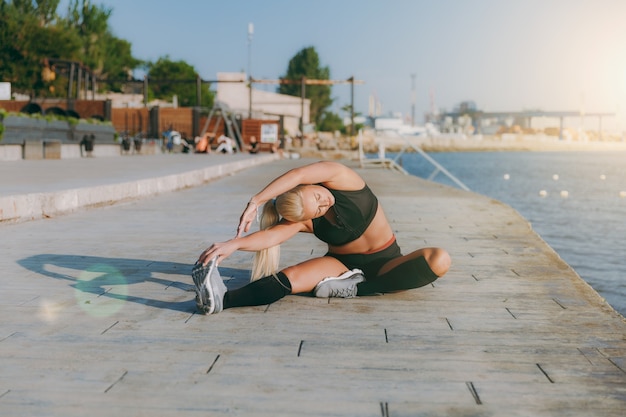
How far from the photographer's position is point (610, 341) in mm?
3875

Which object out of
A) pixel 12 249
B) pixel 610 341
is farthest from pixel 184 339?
pixel 12 249

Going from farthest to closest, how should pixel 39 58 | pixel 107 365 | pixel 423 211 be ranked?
pixel 39 58, pixel 423 211, pixel 107 365

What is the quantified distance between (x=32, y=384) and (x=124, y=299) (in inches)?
70.4

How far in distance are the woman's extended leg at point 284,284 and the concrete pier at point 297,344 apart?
→ 0.07 meters

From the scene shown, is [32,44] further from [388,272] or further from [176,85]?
[388,272]

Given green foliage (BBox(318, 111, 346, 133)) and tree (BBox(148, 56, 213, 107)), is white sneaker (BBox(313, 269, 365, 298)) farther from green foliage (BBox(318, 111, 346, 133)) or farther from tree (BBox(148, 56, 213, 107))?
green foliage (BBox(318, 111, 346, 133))

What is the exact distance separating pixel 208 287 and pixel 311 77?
13788 centimetres

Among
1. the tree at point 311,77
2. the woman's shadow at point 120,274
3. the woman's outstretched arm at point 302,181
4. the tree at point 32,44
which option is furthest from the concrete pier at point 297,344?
the tree at point 311,77

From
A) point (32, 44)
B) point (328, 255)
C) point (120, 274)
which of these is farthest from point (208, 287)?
point (32, 44)

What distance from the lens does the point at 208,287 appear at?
433 centimetres

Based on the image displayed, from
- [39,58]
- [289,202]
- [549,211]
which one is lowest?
[549,211]

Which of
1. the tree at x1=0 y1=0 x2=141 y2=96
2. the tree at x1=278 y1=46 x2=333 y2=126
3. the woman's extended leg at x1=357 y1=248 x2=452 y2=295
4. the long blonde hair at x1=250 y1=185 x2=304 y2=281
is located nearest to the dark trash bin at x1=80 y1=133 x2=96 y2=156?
the long blonde hair at x1=250 y1=185 x2=304 y2=281

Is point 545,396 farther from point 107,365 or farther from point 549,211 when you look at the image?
point 549,211

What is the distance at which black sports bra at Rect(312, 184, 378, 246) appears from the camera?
471 cm
